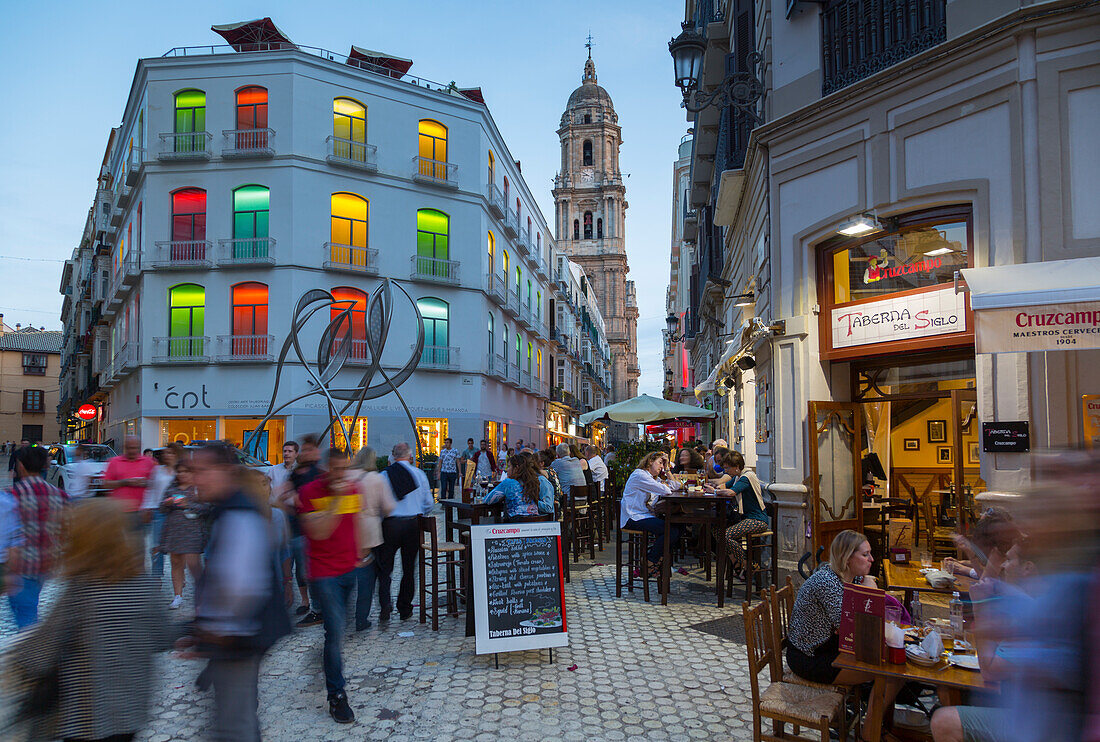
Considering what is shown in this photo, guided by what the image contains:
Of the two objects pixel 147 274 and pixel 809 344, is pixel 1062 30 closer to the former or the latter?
pixel 809 344

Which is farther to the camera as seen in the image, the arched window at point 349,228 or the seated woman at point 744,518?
the arched window at point 349,228

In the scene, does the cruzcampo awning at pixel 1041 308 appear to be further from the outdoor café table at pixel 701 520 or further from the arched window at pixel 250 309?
the arched window at pixel 250 309

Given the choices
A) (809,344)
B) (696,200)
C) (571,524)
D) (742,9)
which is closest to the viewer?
(809,344)

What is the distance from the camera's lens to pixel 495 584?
6.33 m

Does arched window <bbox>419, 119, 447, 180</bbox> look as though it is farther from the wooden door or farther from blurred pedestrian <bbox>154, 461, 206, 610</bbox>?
blurred pedestrian <bbox>154, 461, 206, 610</bbox>

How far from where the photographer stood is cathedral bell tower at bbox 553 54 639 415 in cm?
7425

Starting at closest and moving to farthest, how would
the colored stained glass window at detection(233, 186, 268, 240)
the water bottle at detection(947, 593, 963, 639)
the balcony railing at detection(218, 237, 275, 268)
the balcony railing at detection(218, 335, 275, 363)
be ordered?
the water bottle at detection(947, 593, 963, 639) → the balcony railing at detection(218, 335, 275, 363) → the balcony railing at detection(218, 237, 275, 268) → the colored stained glass window at detection(233, 186, 268, 240)

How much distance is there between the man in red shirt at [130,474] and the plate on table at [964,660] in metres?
7.82

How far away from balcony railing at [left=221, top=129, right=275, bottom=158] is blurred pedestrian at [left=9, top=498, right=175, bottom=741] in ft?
78.7

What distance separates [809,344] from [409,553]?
575 cm

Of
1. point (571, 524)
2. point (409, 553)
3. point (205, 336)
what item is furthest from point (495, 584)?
point (205, 336)

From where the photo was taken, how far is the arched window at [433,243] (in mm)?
27656

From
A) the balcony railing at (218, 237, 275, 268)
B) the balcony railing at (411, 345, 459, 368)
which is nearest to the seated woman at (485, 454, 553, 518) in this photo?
the balcony railing at (218, 237, 275, 268)

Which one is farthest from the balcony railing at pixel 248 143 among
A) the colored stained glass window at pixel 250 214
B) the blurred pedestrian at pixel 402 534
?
the blurred pedestrian at pixel 402 534
